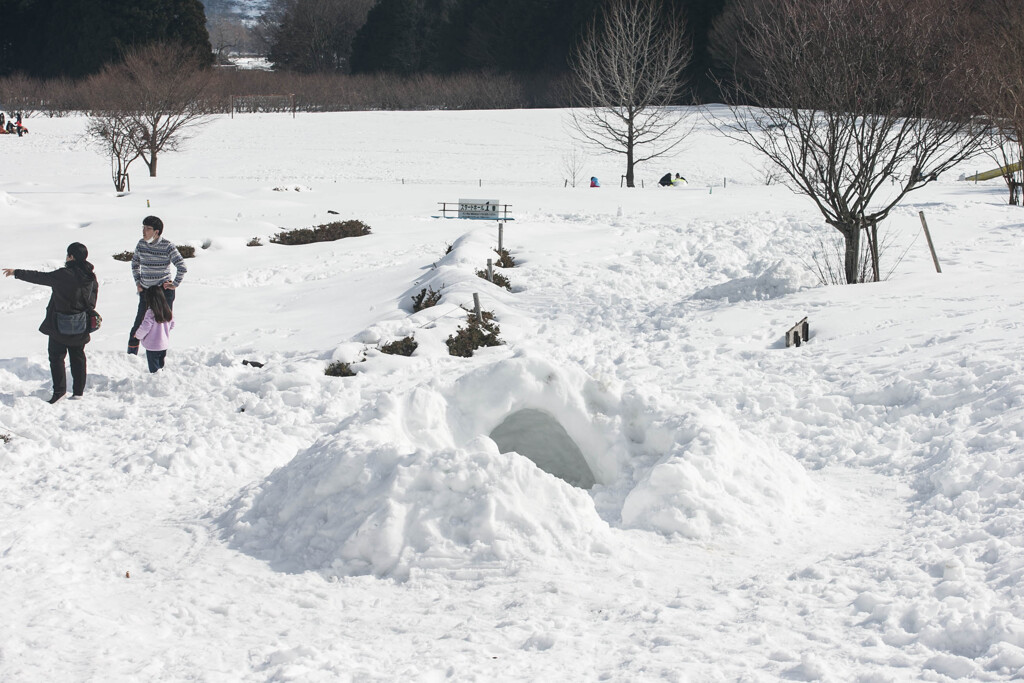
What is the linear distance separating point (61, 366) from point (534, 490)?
17.9 ft

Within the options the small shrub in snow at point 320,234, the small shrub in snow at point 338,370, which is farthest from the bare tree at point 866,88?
the small shrub in snow at point 320,234

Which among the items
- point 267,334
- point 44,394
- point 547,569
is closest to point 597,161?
point 267,334

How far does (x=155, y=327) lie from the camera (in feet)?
31.9

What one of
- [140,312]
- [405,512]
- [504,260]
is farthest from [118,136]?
[405,512]

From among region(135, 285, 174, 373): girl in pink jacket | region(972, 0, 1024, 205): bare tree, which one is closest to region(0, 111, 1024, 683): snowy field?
region(135, 285, 174, 373): girl in pink jacket

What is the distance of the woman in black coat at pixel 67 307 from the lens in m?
8.68

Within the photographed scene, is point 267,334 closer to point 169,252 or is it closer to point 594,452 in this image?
point 169,252

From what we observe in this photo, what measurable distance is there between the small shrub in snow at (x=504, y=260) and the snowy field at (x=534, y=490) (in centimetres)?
181

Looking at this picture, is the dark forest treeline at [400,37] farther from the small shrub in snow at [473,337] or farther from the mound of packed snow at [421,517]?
the mound of packed snow at [421,517]

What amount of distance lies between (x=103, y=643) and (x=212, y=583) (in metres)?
0.82

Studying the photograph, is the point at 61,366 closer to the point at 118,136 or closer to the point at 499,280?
the point at 499,280

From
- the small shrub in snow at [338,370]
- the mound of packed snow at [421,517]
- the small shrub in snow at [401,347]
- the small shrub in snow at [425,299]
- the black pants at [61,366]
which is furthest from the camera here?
the small shrub in snow at [425,299]

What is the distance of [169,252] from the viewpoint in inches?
378

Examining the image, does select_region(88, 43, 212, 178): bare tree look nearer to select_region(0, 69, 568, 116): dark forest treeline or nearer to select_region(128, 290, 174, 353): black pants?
select_region(0, 69, 568, 116): dark forest treeline
